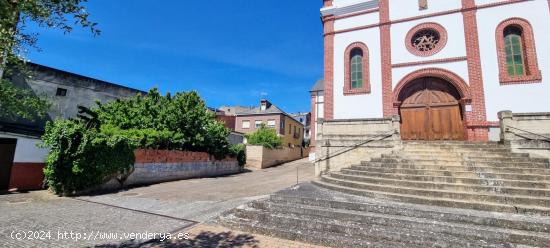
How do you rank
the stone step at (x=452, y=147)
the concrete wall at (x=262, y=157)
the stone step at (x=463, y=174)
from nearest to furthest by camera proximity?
the stone step at (x=463, y=174) → the stone step at (x=452, y=147) → the concrete wall at (x=262, y=157)

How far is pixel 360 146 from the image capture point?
11227 mm

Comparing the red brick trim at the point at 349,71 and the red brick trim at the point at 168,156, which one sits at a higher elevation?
the red brick trim at the point at 349,71

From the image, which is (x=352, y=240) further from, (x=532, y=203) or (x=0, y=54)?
(x=0, y=54)

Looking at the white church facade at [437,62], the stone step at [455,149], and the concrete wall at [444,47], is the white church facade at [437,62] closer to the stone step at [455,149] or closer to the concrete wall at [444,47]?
the concrete wall at [444,47]

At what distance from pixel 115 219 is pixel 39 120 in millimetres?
12970

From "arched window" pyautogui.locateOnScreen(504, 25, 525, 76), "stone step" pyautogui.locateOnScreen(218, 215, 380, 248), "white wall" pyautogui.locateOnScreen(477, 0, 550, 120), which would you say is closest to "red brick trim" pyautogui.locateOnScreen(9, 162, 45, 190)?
"stone step" pyautogui.locateOnScreen(218, 215, 380, 248)

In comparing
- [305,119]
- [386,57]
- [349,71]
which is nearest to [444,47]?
[386,57]

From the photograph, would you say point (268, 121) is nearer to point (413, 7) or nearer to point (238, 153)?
point (238, 153)

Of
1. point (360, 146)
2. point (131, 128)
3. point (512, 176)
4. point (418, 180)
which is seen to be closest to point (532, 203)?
point (512, 176)

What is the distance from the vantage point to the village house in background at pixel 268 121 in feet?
119

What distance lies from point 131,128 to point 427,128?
16154 mm

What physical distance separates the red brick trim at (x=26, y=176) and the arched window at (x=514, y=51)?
2072 centimetres

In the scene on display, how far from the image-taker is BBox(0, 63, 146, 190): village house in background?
10.4m

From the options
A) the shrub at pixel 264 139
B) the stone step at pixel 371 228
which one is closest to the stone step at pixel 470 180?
the stone step at pixel 371 228
